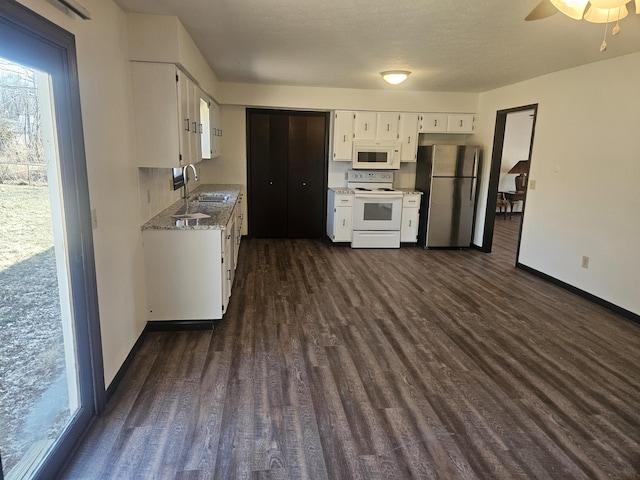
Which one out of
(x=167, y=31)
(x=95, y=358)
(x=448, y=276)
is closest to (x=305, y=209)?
(x=448, y=276)

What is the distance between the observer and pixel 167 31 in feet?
9.56

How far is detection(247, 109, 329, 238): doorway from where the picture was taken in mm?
6430

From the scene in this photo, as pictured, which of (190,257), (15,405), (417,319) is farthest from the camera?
(417,319)

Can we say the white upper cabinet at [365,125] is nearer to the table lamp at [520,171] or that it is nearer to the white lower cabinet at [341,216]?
the white lower cabinet at [341,216]

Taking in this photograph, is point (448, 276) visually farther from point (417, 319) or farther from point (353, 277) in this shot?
point (417, 319)

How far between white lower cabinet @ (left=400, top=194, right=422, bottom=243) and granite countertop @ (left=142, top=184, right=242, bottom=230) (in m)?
2.64

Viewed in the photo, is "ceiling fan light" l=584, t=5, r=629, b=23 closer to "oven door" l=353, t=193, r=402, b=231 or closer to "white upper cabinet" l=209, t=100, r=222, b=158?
"white upper cabinet" l=209, t=100, r=222, b=158

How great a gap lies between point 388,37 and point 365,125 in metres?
2.94

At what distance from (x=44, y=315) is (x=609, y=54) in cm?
491

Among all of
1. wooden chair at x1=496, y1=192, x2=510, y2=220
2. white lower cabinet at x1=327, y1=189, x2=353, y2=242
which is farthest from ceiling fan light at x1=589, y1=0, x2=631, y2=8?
wooden chair at x1=496, y1=192, x2=510, y2=220

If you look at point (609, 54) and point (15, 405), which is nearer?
point (15, 405)

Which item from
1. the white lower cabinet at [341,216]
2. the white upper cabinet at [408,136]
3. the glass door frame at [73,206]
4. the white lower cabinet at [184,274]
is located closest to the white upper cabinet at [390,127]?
the white upper cabinet at [408,136]

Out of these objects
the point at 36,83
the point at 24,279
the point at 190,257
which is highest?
the point at 36,83

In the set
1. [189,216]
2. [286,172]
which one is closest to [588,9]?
[189,216]
